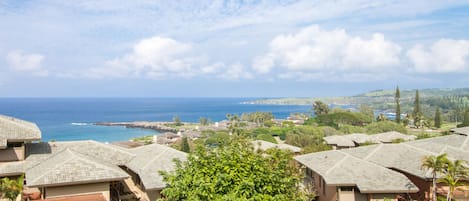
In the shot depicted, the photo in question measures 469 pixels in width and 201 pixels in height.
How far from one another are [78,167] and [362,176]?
505 inches

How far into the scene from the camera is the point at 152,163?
690 inches

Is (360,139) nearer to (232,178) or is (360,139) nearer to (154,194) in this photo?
(154,194)

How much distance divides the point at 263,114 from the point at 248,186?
96.1 meters

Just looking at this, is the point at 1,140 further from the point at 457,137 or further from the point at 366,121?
the point at 366,121

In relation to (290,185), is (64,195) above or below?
below

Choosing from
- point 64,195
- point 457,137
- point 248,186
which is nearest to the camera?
point 248,186

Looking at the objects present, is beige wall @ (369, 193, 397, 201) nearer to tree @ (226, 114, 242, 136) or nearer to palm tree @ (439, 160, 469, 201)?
palm tree @ (439, 160, 469, 201)

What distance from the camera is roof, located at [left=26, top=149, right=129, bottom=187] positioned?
14.2 meters

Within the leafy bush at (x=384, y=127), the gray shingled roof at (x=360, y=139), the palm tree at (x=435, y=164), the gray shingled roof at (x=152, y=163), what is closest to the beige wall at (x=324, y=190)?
the palm tree at (x=435, y=164)

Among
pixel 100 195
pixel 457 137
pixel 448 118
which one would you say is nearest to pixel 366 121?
pixel 448 118

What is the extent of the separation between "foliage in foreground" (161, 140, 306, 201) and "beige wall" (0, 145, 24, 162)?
10116 mm

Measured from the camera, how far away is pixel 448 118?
119875mm

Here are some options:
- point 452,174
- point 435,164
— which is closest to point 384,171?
point 435,164

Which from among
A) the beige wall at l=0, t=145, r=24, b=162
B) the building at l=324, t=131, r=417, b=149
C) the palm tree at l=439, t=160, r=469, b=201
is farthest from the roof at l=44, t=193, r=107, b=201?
the building at l=324, t=131, r=417, b=149
